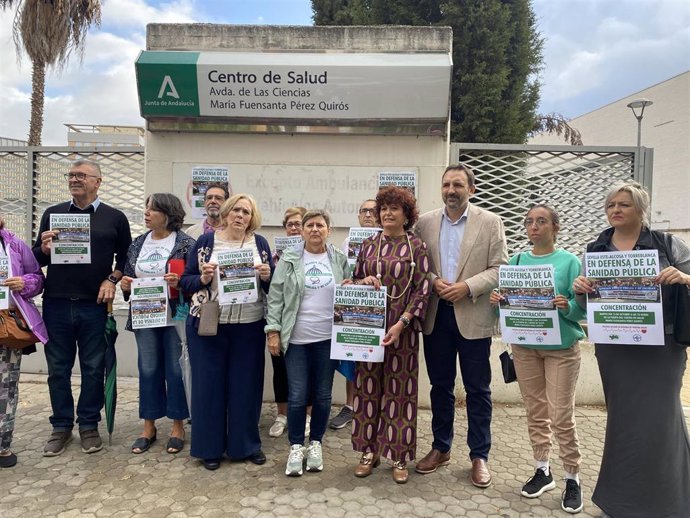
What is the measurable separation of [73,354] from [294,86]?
3.15 metres

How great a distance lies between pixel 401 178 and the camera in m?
4.88

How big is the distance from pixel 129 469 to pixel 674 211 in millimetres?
26926

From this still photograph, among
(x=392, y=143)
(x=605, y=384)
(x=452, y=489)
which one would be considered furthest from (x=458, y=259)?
(x=392, y=143)

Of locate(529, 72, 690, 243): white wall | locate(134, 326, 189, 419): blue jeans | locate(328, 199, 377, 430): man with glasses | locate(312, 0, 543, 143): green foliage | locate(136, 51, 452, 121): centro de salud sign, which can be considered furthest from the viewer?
locate(529, 72, 690, 243): white wall

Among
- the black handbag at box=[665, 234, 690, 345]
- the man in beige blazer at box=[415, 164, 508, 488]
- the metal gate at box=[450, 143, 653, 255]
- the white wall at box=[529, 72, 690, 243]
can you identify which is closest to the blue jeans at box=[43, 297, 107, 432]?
the man in beige blazer at box=[415, 164, 508, 488]

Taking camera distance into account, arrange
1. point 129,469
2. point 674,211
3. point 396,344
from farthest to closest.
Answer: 1. point 674,211
2. point 129,469
3. point 396,344

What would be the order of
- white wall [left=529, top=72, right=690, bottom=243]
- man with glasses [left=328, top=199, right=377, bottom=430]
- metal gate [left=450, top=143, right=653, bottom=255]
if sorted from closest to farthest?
man with glasses [left=328, top=199, right=377, bottom=430]
metal gate [left=450, top=143, right=653, bottom=255]
white wall [left=529, top=72, right=690, bottom=243]

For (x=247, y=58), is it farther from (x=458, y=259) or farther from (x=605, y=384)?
(x=605, y=384)

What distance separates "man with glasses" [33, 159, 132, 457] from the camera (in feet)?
12.2

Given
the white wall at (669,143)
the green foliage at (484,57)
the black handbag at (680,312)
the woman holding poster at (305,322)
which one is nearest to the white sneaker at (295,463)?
the woman holding poster at (305,322)

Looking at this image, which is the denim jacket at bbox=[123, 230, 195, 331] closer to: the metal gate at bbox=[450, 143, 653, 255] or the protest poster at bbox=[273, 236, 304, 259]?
the protest poster at bbox=[273, 236, 304, 259]

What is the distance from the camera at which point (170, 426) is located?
14.3 ft

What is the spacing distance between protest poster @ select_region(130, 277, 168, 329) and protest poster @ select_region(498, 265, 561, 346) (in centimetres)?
248

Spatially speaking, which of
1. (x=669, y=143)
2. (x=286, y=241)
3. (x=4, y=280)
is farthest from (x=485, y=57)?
(x=669, y=143)
